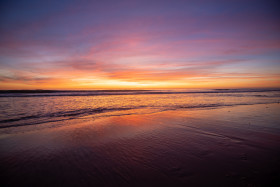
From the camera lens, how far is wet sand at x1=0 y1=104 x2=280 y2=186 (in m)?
3.04

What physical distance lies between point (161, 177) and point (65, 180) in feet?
7.49

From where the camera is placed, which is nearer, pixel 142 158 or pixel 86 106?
pixel 142 158

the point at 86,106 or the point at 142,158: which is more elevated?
the point at 86,106

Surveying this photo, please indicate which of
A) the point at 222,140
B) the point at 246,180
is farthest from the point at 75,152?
the point at 222,140

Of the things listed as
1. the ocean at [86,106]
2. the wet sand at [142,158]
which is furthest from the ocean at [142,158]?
Result: the ocean at [86,106]

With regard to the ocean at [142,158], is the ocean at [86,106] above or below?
above

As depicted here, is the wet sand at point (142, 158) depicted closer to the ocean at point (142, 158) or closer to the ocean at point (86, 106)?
the ocean at point (142, 158)

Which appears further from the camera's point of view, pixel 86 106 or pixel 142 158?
pixel 86 106

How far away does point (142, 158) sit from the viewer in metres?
4.05

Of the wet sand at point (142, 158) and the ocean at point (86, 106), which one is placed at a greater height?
the ocean at point (86, 106)

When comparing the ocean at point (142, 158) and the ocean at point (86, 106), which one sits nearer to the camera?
the ocean at point (142, 158)

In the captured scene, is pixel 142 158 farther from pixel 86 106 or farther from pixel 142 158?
pixel 86 106

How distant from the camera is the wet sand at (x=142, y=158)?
9.99ft

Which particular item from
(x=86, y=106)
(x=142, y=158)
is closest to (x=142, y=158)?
(x=142, y=158)
